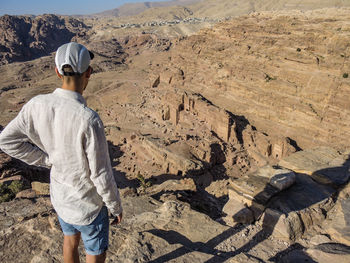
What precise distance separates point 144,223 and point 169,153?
11654 millimetres

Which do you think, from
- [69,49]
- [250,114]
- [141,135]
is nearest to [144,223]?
[69,49]

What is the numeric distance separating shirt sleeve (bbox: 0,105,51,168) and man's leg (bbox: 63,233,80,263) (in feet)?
2.58

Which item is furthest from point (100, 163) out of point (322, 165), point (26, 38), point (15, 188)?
point (26, 38)

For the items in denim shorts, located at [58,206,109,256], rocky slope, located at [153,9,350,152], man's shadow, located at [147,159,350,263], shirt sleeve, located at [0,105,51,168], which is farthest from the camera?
rocky slope, located at [153,9,350,152]

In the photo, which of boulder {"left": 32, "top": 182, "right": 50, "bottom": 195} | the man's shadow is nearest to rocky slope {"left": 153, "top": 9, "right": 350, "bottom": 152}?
the man's shadow

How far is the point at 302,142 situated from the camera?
56.3 ft

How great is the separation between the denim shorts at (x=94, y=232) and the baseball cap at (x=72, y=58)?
132 cm

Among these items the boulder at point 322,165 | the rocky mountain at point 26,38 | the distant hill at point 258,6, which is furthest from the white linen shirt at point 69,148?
the distant hill at point 258,6

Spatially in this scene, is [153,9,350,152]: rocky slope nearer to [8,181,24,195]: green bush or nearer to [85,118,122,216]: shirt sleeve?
[8,181,24,195]: green bush

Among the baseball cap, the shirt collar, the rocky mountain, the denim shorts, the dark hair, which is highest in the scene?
the rocky mountain

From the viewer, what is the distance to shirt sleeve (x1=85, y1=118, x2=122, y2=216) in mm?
2137

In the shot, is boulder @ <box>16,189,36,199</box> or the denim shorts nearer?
the denim shorts

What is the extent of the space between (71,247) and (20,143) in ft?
3.90

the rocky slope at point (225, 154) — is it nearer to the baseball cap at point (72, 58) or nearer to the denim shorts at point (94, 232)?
the denim shorts at point (94, 232)
